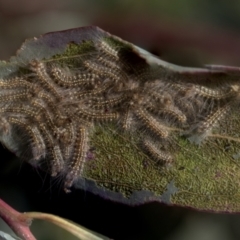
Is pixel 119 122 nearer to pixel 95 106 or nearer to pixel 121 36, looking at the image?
pixel 95 106

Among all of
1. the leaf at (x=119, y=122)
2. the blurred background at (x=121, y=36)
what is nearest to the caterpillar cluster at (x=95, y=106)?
the leaf at (x=119, y=122)

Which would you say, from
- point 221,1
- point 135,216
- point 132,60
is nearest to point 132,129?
point 132,60

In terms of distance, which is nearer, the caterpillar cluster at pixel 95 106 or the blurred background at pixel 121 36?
the caterpillar cluster at pixel 95 106

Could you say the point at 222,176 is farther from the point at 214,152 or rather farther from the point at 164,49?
the point at 164,49

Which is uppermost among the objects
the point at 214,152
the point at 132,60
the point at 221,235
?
the point at 132,60

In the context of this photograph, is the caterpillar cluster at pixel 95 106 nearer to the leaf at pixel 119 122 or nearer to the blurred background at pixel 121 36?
the leaf at pixel 119 122

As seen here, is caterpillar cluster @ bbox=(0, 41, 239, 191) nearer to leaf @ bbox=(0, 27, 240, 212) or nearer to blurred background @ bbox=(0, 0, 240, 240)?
leaf @ bbox=(0, 27, 240, 212)
